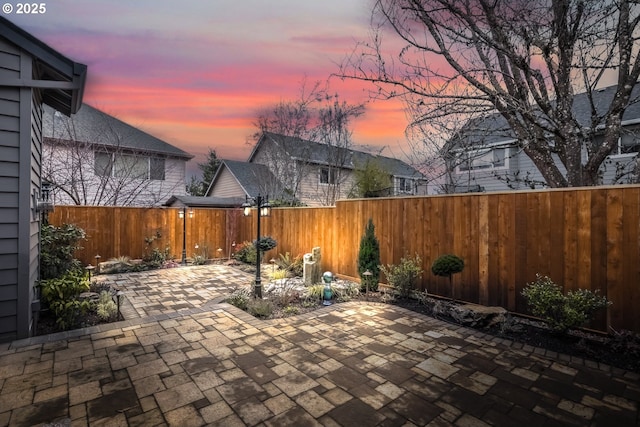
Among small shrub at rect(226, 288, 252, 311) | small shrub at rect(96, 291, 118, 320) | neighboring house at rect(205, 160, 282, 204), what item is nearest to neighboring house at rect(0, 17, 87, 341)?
small shrub at rect(96, 291, 118, 320)

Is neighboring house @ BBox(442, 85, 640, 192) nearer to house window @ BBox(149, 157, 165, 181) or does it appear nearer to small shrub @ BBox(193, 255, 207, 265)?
small shrub @ BBox(193, 255, 207, 265)

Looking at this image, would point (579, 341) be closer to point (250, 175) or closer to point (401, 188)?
point (401, 188)

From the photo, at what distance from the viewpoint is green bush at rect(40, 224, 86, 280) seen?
5.25 meters

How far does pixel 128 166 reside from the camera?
1309 cm

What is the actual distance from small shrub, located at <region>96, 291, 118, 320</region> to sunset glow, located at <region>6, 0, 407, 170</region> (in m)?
3.41

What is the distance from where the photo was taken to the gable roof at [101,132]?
1143cm

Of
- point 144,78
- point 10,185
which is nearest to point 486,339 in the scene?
point 10,185

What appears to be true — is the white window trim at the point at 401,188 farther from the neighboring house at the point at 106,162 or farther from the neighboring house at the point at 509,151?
the neighboring house at the point at 106,162

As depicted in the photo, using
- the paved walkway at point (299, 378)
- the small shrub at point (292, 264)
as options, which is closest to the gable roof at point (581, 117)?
the paved walkway at point (299, 378)

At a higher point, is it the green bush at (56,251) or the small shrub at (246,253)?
the green bush at (56,251)

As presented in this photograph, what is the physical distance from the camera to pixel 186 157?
594 inches

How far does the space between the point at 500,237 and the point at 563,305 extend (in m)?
1.34

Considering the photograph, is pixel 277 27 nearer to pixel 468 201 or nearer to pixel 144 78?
pixel 144 78

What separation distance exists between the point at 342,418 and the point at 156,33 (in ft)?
26.9
